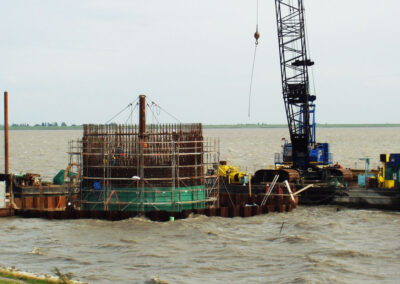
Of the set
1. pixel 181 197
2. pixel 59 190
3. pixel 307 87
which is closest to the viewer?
pixel 181 197

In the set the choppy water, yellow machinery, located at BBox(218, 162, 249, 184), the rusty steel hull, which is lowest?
the choppy water

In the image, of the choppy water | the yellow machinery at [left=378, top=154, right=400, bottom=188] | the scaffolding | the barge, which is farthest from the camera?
the yellow machinery at [left=378, top=154, right=400, bottom=188]

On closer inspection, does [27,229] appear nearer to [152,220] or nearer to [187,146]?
[152,220]

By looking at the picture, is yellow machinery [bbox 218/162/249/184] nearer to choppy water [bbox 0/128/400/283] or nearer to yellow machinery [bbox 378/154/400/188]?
choppy water [bbox 0/128/400/283]

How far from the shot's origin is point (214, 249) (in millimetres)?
38125

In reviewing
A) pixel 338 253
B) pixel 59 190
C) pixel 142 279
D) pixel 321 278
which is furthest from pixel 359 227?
pixel 59 190

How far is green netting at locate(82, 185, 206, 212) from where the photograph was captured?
157 ft

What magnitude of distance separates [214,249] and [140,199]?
11.4m

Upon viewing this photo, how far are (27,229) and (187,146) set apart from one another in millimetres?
13754

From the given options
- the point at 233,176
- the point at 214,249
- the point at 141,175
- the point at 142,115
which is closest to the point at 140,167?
the point at 141,175

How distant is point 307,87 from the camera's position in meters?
71.0

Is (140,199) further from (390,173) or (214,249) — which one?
(390,173)

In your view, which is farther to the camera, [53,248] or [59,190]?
[59,190]

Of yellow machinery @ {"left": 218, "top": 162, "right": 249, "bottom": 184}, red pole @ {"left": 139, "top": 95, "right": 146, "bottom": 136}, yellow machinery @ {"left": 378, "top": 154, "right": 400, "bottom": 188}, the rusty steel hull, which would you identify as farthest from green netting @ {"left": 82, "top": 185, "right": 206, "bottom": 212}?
yellow machinery @ {"left": 378, "top": 154, "right": 400, "bottom": 188}
